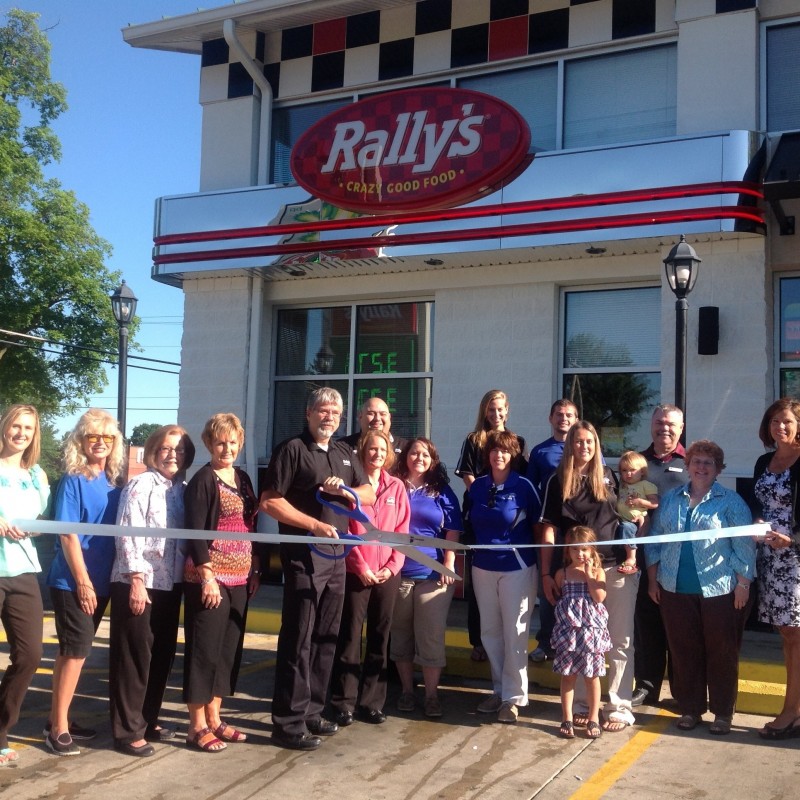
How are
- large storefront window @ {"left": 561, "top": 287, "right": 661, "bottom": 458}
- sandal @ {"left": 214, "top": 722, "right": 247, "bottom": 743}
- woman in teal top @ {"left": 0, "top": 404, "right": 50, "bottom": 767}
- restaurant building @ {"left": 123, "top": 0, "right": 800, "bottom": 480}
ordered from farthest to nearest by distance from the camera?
large storefront window @ {"left": 561, "top": 287, "right": 661, "bottom": 458}
restaurant building @ {"left": 123, "top": 0, "right": 800, "bottom": 480}
sandal @ {"left": 214, "top": 722, "right": 247, "bottom": 743}
woman in teal top @ {"left": 0, "top": 404, "right": 50, "bottom": 767}

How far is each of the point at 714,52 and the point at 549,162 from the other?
5.90ft

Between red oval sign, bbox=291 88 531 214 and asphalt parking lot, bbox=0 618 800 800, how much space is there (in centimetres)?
509

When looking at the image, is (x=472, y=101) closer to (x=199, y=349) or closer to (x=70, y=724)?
(x=199, y=349)

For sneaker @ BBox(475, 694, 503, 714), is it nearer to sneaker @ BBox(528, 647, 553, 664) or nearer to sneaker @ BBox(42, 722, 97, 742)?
sneaker @ BBox(528, 647, 553, 664)

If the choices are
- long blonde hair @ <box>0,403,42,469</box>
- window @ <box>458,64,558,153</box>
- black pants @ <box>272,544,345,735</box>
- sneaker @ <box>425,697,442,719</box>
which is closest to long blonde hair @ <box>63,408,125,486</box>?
long blonde hair @ <box>0,403,42,469</box>

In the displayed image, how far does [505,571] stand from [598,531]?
0.62 metres

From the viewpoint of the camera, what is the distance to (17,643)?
471 centimetres

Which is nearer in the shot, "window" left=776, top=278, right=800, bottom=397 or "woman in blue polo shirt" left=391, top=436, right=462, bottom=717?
Answer: "woman in blue polo shirt" left=391, top=436, right=462, bottom=717

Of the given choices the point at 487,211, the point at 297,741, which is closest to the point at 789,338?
the point at 487,211

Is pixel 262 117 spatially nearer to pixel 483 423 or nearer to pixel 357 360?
pixel 357 360

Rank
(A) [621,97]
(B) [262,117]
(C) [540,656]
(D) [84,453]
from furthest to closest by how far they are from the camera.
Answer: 1. (B) [262,117]
2. (A) [621,97]
3. (C) [540,656]
4. (D) [84,453]

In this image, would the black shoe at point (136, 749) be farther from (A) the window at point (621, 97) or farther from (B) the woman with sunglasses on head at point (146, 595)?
(A) the window at point (621, 97)

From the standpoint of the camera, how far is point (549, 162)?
8.41m

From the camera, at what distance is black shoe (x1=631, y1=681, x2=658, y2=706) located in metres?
5.73
